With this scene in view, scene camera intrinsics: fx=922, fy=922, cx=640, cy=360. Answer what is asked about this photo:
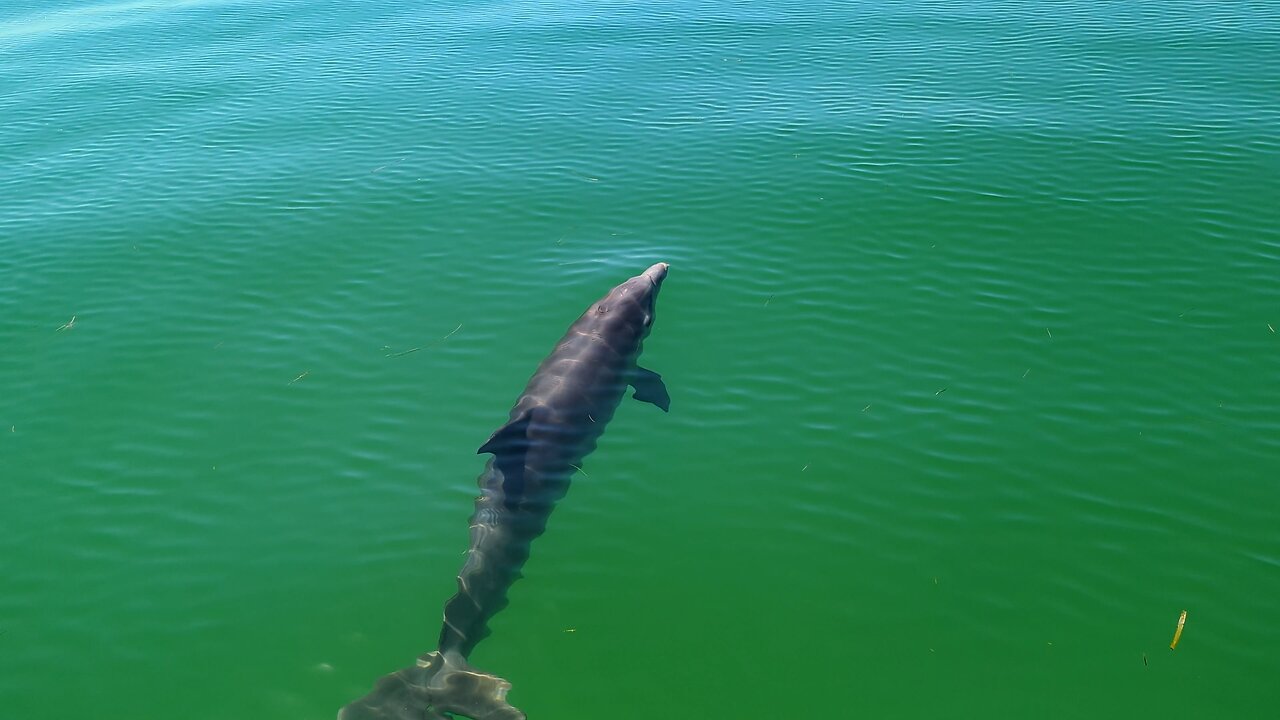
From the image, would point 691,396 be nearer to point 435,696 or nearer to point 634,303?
point 634,303

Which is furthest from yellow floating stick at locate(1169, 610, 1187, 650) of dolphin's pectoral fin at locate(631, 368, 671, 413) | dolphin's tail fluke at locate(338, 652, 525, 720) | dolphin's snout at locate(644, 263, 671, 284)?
dolphin's snout at locate(644, 263, 671, 284)

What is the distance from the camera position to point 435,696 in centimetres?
962

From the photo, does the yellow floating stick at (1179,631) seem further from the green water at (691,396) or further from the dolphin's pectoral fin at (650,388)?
the dolphin's pectoral fin at (650,388)

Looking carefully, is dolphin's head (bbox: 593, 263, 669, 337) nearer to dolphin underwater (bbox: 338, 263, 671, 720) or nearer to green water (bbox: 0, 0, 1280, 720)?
dolphin underwater (bbox: 338, 263, 671, 720)

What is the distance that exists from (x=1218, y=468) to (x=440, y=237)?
50.0 ft

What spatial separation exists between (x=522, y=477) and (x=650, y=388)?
9.71 feet

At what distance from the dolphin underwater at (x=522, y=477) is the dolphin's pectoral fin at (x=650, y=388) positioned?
18 millimetres

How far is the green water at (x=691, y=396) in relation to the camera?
10.6 m

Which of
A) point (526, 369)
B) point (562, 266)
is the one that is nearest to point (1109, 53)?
point (562, 266)

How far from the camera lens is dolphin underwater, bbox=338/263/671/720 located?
31.6 feet

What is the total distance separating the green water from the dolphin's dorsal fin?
87 centimetres

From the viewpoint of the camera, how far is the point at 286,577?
11711 millimetres

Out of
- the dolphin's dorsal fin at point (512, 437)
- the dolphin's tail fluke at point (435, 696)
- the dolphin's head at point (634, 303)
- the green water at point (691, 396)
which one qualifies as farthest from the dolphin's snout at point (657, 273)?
the dolphin's tail fluke at point (435, 696)

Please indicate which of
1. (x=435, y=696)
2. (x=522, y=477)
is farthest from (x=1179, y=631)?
(x=435, y=696)
